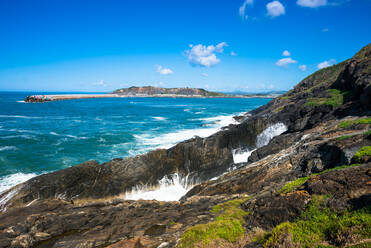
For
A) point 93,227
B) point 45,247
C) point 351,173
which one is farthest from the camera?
point 93,227

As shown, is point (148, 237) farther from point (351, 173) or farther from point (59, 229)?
point (351, 173)

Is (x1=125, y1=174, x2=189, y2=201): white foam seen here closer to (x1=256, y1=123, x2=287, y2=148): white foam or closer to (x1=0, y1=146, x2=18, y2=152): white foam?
(x1=256, y1=123, x2=287, y2=148): white foam

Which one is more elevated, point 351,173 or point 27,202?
point 351,173

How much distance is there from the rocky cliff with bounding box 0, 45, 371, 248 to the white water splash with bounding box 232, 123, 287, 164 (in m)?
3.41

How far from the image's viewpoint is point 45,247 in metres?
9.12

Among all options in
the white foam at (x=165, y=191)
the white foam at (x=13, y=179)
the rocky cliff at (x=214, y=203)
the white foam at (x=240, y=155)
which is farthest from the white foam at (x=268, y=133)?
the white foam at (x=13, y=179)

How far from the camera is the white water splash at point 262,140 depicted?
1003 inches

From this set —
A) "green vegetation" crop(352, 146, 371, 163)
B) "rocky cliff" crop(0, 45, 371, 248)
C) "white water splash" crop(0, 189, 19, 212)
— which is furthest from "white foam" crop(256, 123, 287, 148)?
"white water splash" crop(0, 189, 19, 212)

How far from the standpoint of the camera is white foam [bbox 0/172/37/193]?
19.9m

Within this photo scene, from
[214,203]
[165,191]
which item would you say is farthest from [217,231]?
[165,191]

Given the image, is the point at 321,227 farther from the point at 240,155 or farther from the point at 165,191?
the point at 240,155

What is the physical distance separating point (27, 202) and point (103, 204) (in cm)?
706

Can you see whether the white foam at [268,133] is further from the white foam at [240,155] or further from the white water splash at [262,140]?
the white foam at [240,155]

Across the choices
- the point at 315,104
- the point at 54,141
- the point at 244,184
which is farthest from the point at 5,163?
the point at 315,104
